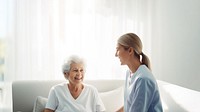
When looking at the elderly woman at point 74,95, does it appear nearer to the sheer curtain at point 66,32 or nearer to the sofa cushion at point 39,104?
the sofa cushion at point 39,104

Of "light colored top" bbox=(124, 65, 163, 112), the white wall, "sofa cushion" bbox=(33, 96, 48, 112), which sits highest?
the white wall

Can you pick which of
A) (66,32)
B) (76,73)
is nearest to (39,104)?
(76,73)

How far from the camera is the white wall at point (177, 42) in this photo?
2988mm

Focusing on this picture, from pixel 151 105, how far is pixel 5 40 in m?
1.98

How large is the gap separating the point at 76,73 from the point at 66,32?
976 millimetres

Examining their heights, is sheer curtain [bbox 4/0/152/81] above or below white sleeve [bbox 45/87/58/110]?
above

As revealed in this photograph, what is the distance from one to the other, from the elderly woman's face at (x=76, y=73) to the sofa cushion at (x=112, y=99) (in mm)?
389

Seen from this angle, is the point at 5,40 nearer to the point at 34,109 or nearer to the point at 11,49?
the point at 11,49

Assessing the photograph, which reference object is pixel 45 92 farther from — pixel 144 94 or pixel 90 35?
pixel 144 94

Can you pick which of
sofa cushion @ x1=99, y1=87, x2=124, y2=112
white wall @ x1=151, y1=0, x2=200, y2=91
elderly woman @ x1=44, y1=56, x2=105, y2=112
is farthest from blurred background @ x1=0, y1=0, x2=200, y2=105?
elderly woman @ x1=44, y1=56, x2=105, y2=112

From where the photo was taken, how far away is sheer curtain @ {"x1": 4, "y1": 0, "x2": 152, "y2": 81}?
11.0ft

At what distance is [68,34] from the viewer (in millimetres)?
3494

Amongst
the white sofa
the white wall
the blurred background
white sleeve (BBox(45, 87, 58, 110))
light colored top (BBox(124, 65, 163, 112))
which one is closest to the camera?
light colored top (BBox(124, 65, 163, 112))

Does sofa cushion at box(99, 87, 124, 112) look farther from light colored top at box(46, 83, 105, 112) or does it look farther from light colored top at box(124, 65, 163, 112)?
light colored top at box(124, 65, 163, 112)
